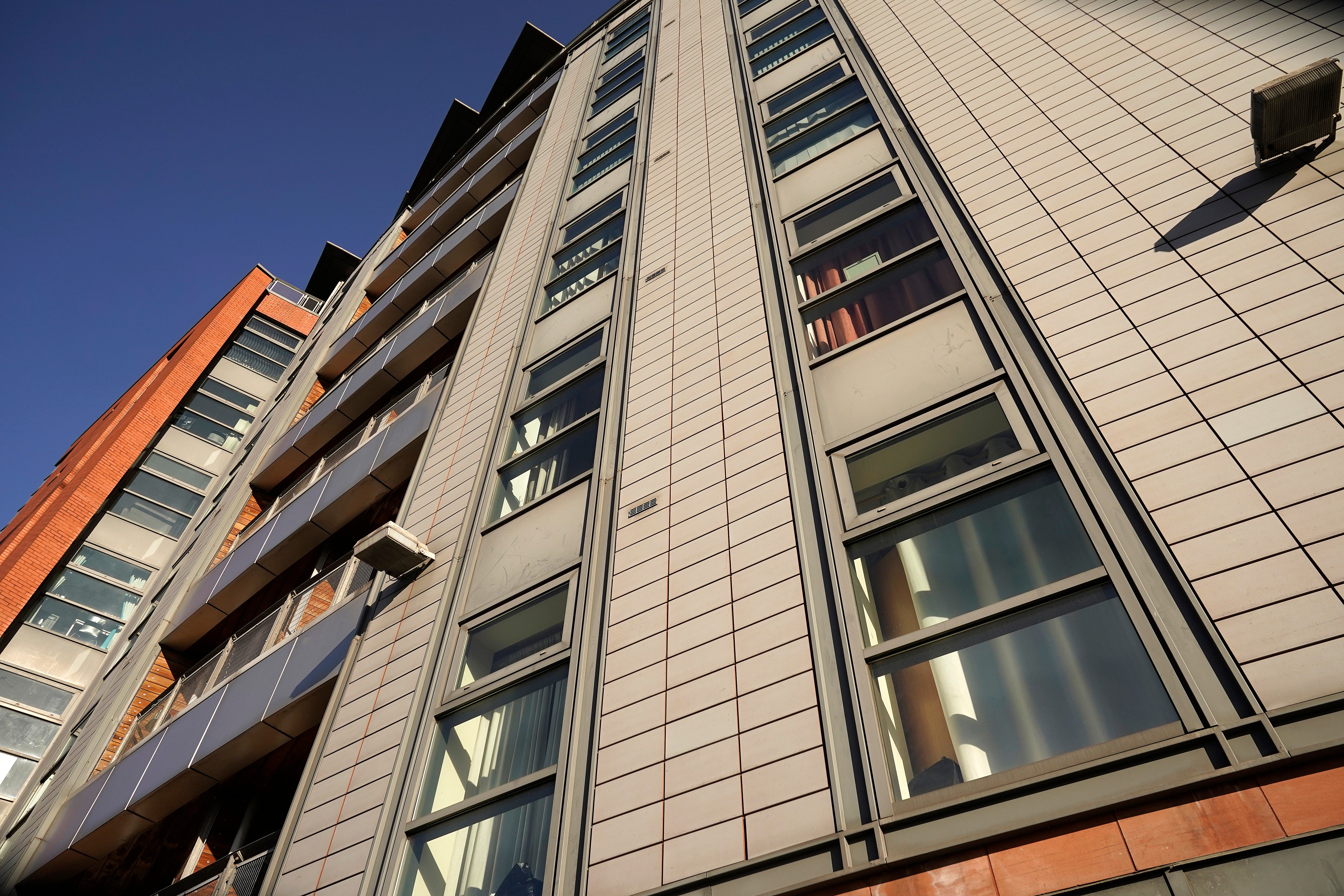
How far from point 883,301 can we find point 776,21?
13121mm

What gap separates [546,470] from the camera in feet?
36.5

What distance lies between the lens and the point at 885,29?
15.4 m

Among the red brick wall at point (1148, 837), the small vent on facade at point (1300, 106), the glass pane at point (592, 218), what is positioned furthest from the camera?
the glass pane at point (592, 218)

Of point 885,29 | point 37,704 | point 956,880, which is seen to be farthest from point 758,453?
point 37,704

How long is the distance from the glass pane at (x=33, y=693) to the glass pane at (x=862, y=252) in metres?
18.9

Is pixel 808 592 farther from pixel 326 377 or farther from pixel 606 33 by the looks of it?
pixel 606 33

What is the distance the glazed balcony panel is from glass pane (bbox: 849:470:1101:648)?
723 centimetres

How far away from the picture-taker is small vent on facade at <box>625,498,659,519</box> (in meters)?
8.68

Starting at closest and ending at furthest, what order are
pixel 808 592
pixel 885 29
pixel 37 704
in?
1. pixel 808 592
2. pixel 885 29
3. pixel 37 704

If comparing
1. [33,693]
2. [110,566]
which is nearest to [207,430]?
[110,566]

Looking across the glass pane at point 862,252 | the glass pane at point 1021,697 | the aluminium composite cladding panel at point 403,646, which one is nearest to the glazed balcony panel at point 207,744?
the aluminium composite cladding panel at point 403,646

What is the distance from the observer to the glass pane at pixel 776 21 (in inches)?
757

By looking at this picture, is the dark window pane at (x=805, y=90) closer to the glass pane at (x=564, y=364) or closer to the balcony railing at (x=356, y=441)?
the glass pane at (x=564, y=364)

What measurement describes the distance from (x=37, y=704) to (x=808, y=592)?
64.2 feet
